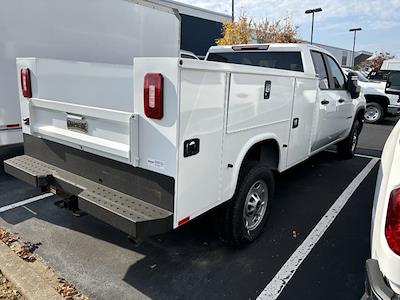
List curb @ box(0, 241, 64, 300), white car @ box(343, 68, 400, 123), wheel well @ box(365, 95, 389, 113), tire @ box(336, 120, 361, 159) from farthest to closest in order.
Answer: wheel well @ box(365, 95, 389, 113) → white car @ box(343, 68, 400, 123) → tire @ box(336, 120, 361, 159) → curb @ box(0, 241, 64, 300)

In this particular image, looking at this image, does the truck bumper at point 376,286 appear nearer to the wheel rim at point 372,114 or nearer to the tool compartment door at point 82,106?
the tool compartment door at point 82,106

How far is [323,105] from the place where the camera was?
15.9 ft

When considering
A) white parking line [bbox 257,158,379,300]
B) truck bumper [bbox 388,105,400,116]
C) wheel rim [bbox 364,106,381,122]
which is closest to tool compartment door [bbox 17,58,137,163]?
white parking line [bbox 257,158,379,300]

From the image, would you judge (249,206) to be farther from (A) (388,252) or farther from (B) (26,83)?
(B) (26,83)

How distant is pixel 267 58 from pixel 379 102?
370 inches

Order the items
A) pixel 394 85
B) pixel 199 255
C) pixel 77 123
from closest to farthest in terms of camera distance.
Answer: pixel 77 123
pixel 199 255
pixel 394 85

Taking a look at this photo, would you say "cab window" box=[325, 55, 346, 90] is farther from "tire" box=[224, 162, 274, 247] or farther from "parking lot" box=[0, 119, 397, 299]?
"tire" box=[224, 162, 274, 247]

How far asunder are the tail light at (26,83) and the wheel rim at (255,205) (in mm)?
2310

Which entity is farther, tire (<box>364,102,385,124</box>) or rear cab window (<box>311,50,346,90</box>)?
tire (<box>364,102,385,124</box>)

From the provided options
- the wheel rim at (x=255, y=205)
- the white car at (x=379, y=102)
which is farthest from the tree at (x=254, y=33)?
the wheel rim at (x=255, y=205)

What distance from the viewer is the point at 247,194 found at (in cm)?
324

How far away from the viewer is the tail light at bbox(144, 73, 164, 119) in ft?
7.51

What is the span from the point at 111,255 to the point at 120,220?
1023 mm

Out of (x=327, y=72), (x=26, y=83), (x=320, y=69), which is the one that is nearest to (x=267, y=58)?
(x=320, y=69)
